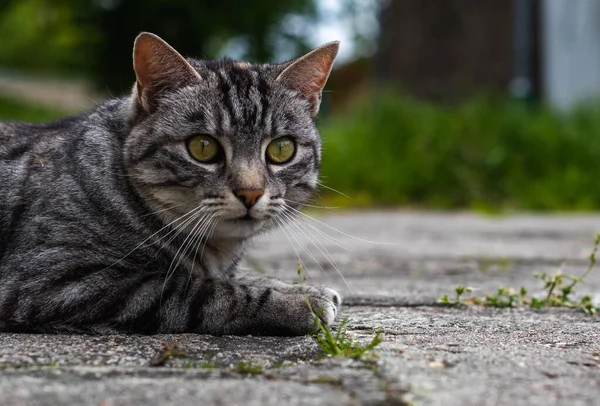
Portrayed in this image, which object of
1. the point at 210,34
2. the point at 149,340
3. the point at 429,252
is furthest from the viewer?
the point at 210,34

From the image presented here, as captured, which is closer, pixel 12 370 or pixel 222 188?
pixel 12 370

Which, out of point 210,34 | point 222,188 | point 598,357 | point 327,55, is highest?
point 210,34

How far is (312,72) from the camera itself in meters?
2.89

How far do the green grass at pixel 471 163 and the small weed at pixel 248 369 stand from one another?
18.5 feet

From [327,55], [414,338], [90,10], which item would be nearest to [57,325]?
[414,338]

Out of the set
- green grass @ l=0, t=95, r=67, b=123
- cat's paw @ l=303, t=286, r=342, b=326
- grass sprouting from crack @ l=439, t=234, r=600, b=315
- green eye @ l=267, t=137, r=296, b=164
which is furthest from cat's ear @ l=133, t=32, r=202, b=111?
green grass @ l=0, t=95, r=67, b=123

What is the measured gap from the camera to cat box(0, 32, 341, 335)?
7.78 ft

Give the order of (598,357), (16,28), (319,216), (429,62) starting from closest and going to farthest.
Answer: (598,357) < (319,216) < (429,62) < (16,28)

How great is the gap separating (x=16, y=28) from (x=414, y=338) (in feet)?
124

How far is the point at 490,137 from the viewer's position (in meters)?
7.82

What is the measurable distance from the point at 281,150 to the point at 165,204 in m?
0.43

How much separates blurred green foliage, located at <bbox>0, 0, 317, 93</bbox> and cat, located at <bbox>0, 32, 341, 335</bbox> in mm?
13784

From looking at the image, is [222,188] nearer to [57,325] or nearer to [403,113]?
[57,325]

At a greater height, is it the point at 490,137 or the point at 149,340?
the point at 490,137
